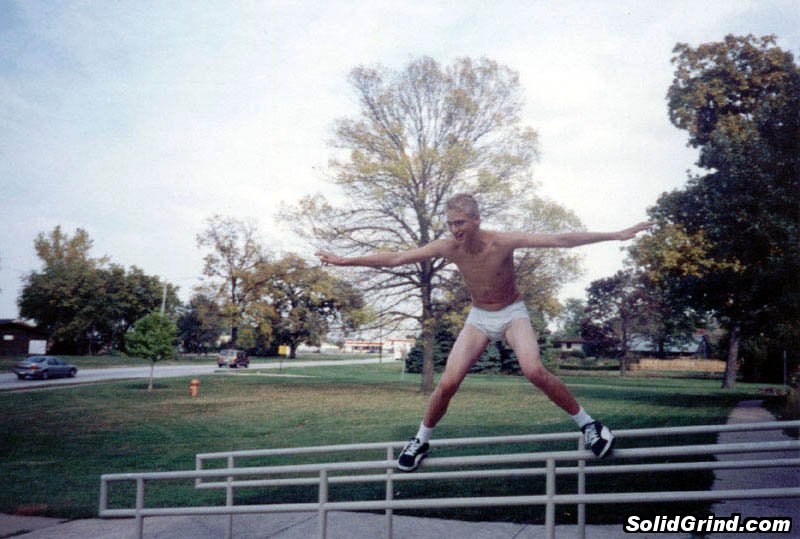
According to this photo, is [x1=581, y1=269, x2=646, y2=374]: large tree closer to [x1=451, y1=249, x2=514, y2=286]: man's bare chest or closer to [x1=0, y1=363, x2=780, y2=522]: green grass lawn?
[x1=0, y1=363, x2=780, y2=522]: green grass lawn

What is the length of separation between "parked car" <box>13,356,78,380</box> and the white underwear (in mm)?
29949

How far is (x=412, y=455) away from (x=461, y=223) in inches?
59.2

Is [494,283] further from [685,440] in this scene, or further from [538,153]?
[538,153]

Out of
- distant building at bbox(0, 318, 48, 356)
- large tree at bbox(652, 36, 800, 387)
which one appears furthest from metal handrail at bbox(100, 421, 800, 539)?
distant building at bbox(0, 318, 48, 356)

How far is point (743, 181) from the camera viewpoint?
42.3 ft

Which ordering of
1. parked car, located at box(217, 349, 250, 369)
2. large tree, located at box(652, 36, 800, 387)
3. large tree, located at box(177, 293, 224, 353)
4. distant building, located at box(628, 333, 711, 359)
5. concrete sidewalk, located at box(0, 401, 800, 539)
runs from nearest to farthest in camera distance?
concrete sidewalk, located at box(0, 401, 800, 539) < large tree, located at box(652, 36, 800, 387) < parked car, located at box(217, 349, 250, 369) < distant building, located at box(628, 333, 711, 359) < large tree, located at box(177, 293, 224, 353)

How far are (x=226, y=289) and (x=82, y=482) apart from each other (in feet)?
74.2

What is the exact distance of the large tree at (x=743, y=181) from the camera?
1223 centimetres

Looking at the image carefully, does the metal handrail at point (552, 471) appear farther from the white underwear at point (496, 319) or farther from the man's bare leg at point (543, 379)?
the white underwear at point (496, 319)

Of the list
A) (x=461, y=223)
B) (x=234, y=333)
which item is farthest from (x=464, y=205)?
(x=234, y=333)

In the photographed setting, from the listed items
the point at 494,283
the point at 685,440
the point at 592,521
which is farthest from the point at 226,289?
the point at 494,283

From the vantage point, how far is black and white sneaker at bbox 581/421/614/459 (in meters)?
3.49

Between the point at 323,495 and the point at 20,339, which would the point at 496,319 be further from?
the point at 20,339

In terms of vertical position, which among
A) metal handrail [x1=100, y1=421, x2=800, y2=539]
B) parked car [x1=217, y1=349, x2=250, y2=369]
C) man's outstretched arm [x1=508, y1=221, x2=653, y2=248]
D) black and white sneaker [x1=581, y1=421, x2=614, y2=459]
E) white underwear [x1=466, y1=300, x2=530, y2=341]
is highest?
man's outstretched arm [x1=508, y1=221, x2=653, y2=248]
